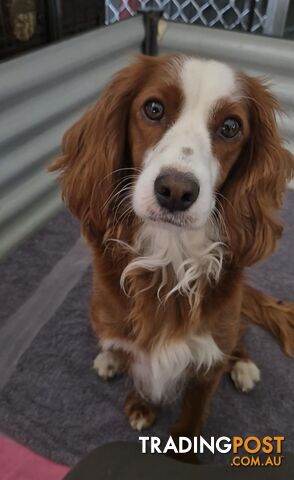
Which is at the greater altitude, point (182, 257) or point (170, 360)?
point (182, 257)

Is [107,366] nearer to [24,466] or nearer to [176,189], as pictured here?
[24,466]

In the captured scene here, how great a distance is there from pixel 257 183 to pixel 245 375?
64cm

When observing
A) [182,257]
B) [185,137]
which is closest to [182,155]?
[185,137]

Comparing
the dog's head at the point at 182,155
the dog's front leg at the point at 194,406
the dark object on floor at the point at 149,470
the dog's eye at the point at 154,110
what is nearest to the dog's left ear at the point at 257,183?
the dog's head at the point at 182,155

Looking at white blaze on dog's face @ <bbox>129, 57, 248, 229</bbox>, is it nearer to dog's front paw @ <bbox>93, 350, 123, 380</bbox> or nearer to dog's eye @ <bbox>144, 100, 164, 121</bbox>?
dog's eye @ <bbox>144, 100, 164, 121</bbox>

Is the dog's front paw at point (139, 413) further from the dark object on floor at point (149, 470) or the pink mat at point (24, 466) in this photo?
the dark object on floor at point (149, 470)

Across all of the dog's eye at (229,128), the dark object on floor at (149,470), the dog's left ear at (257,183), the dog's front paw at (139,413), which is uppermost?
the dog's eye at (229,128)

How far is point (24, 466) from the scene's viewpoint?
1213 mm

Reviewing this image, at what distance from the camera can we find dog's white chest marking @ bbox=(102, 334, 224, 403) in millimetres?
1088

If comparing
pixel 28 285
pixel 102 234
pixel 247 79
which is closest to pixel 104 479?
pixel 102 234

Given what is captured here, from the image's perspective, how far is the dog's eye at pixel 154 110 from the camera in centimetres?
93

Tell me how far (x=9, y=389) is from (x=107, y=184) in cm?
72

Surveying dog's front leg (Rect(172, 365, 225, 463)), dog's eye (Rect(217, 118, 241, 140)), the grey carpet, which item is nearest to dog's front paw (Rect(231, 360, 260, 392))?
the grey carpet

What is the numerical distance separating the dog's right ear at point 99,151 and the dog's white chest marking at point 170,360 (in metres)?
0.30
